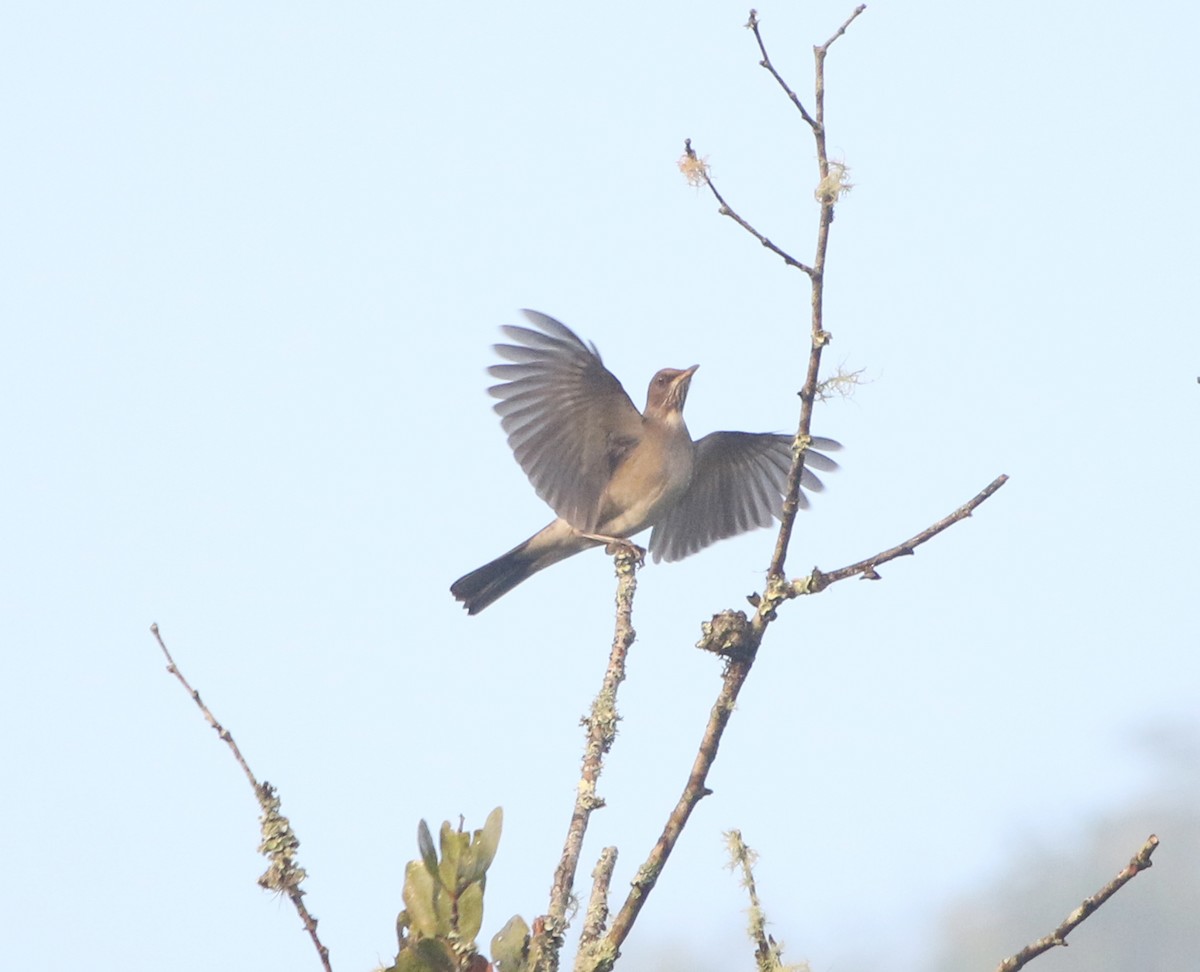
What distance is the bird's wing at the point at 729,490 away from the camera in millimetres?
7832

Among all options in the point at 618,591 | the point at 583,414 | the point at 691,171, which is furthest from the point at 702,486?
the point at 691,171

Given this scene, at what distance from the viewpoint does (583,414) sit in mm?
7180

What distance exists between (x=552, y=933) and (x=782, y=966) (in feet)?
1.34

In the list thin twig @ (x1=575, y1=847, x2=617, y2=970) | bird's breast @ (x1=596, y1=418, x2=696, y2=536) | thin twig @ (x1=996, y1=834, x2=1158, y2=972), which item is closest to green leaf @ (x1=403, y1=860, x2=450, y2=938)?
thin twig @ (x1=575, y1=847, x2=617, y2=970)

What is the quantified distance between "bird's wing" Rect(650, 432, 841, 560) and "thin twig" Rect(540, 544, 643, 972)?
401 cm

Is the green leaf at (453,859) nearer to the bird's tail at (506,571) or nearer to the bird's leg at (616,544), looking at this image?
the bird's leg at (616,544)

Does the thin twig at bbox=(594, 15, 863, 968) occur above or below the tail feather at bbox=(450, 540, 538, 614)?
below

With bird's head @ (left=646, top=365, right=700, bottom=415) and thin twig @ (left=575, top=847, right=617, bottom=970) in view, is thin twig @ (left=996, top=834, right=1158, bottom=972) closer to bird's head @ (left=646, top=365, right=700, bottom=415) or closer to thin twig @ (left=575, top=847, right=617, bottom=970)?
thin twig @ (left=575, top=847, right=617, bottom=970)

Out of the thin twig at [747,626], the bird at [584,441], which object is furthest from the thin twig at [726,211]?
the bird at [584,441]

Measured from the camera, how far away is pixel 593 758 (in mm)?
2803

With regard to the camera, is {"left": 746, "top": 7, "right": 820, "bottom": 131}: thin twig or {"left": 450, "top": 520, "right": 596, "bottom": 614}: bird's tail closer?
{"left": 746, "top": 7, "right": 820, "bottom": 131}: thin twig

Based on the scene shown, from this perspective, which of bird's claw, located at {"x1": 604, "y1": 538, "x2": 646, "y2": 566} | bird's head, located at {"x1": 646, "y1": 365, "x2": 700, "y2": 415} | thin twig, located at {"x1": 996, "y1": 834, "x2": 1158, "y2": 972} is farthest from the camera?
bird's head, located at {"x1": 646, "y1": 365, "x2": 700, "y2": 415}

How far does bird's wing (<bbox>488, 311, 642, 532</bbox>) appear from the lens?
701 cm

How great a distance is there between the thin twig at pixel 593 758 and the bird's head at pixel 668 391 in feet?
12.3
